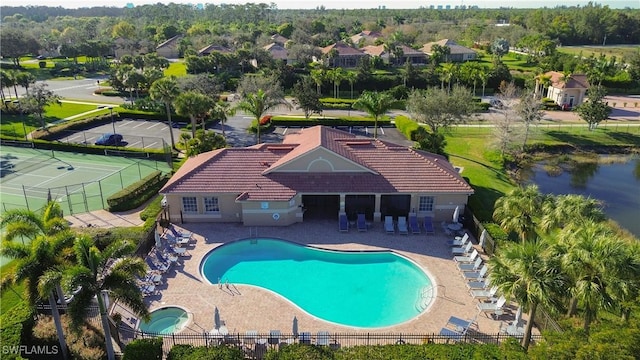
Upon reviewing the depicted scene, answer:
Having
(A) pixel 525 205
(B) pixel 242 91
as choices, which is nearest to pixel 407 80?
(B) pixel 242 91

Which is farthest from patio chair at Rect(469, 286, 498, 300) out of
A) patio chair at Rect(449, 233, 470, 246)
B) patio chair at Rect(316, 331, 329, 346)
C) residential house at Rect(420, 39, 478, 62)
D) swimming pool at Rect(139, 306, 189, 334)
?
residential house at Rect(420, 39, 478, 62)

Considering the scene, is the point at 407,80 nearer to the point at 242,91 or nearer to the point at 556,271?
the point at 242,91

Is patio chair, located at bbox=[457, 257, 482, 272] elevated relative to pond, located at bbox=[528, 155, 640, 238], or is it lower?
elevated

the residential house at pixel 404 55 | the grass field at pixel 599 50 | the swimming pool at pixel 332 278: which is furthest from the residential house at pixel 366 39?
the swimming pool at pixel 332 278

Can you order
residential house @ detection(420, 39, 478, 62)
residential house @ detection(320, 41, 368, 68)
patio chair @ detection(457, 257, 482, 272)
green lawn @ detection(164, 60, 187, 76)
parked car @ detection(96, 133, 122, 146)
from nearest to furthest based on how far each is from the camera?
patio chair @ detection(457, 257, 482, 272) → parked car @ detection(96, 133, 122, 146) → green lawn @ detection(164, 60, 187, 76) → residential house @ detection(320, 41, 368, 68) → residential house @ detection(420, 39, 478, 62)

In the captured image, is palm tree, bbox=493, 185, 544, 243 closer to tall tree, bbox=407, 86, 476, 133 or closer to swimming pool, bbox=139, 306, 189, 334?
swimming pool, bbox=139, 306, 189, 334

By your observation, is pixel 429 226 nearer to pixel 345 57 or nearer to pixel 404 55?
pixel 345 57
